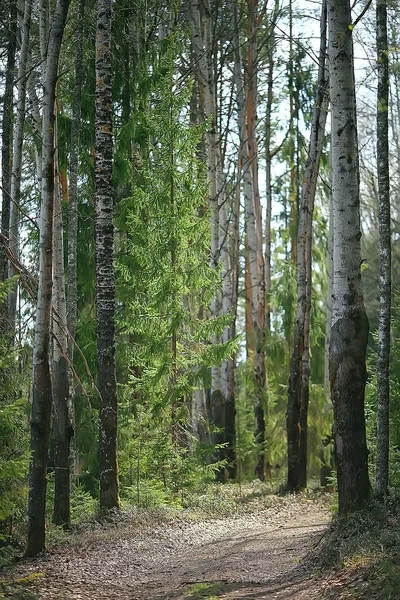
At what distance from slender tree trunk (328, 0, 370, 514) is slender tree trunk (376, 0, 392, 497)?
0.94 meters

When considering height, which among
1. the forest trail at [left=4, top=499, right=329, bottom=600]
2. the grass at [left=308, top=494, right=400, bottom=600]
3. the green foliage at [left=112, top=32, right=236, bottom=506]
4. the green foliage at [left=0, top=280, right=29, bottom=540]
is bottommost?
the forest trail at [left=4, top=499, right=329, bottom=600]

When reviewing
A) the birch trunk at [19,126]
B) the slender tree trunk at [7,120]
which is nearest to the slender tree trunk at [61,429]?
the birch trunk at [19,126]

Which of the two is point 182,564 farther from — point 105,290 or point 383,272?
point 383,272

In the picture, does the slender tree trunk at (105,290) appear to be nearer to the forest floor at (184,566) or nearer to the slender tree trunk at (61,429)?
the slender tree trunk at (61,429)

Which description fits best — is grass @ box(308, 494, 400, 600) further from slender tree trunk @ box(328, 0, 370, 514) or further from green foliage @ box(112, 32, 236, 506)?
green foliage @ box(112, 32, 236, 506)

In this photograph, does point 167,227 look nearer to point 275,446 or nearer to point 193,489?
point 193,489

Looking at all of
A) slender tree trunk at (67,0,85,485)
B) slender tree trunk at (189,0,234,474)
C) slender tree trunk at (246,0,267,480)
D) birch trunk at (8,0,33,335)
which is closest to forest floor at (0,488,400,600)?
slender tree trunk at (67,0,85,485)

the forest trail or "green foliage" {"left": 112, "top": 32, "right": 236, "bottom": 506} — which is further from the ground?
"green foliage" {"left": 112, "top": 32, "right": 236, "bottom": 506}

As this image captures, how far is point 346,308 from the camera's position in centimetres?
827

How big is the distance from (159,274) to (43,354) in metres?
5.52

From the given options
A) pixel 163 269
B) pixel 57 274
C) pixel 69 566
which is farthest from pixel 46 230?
pixel 163 269

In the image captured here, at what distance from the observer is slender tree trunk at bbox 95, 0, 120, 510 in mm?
11102

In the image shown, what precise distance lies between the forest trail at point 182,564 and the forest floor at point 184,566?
0.03ft

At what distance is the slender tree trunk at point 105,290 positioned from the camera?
11.1 meters
